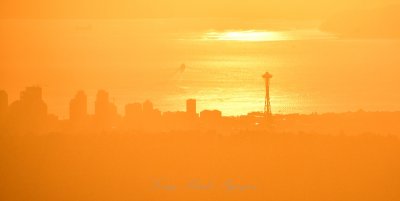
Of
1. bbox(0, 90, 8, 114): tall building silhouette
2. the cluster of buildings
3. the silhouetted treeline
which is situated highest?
bbox(0, 90, 8, 114): tall building silhouette

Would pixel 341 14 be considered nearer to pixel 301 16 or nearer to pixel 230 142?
pixel 301 16

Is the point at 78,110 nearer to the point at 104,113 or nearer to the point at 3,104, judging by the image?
the point at 104,113

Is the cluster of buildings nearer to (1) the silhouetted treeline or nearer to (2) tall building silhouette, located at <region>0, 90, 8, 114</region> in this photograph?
(2) tall building silhouette, located at <region>0, 90, 8, 114</region>

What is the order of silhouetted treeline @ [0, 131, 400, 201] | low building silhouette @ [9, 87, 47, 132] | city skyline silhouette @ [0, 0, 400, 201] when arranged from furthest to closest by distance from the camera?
low building silhouette @ [9, 87, 47, 132]
city skyline silhouette @ [0, 0, 400, 201]
silhouetted treeline @ [0, 131, 400, 201]

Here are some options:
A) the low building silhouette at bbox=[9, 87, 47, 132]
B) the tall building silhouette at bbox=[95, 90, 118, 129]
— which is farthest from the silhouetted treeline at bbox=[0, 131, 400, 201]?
the tall building silhouette at bbox=[95, 90, 118, 129]

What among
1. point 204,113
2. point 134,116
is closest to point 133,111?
point 134,116

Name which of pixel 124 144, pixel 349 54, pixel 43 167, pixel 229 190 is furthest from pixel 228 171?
pixel 349 54

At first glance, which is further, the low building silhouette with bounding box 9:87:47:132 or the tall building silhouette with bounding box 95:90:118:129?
the tall building silhouette with bounding box 95:90:118:129

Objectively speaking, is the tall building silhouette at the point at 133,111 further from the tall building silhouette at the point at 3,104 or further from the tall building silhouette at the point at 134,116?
the tall building silhouette at the point at 3,104
